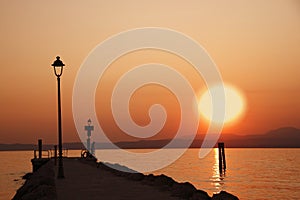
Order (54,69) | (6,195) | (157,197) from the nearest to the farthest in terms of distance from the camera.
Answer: (157,197) < (54,69) < (6,195)

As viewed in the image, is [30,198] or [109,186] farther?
[109,186]

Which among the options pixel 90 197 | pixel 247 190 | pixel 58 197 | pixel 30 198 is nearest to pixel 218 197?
pixel 90 197

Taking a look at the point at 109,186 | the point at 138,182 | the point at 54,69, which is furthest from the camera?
the point at 54,69

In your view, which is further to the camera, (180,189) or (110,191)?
(110,191)

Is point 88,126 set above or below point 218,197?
above

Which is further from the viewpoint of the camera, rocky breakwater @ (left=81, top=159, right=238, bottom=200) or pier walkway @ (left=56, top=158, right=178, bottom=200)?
pier walkway @ (left=56, top=158, right=178, bottom=200)

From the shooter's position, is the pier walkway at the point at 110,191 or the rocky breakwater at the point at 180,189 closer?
the rocky breakwater at the point at 180,189

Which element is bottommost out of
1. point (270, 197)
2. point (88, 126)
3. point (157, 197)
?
point (270, 197)

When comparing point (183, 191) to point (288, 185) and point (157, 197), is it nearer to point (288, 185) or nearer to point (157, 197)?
point (157, 197)

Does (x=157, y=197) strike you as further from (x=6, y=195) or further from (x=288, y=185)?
(x=288, y=185)

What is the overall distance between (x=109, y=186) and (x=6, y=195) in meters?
25.1

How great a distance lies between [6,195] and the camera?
4347cm

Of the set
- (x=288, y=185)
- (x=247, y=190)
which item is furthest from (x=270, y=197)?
(x=288, y=185)

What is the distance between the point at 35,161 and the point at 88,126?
7.83 metres
